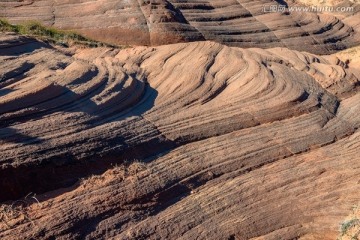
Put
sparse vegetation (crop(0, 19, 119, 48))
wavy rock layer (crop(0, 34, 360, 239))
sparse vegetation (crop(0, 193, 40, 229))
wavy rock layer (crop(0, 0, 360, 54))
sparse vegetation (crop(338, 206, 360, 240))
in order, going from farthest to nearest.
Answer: wavy rock layer (crop(0, 0, 360, 54)) < sparse vegetation (crop(0, 19, 119, 48)) < sparse vegetation (crop(338, 206, 360, 240)) < wavy rock layer (crop(0, 34, 360, 239)) < sparse vegetation (crop(0, 193, 40, 229))

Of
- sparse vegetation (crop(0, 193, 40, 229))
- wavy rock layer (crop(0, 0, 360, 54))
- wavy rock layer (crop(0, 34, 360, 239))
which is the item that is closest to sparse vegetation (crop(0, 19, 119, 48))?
wavy rock layer (crop(0, 34, 360, 239))

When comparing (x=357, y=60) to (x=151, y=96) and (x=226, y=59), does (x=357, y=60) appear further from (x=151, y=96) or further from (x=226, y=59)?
(x=151, y=96)

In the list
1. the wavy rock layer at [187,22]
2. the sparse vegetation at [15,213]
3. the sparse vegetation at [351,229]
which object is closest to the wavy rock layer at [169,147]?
the sparse vegetation at [15,213]

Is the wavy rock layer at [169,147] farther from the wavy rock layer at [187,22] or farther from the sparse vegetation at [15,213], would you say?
the wavy rock layer at [187,22]

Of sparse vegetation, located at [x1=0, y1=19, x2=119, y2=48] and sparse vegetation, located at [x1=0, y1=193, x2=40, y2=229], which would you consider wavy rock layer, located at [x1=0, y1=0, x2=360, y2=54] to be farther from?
sparse vegetation, located at [x1=0, y1=193, x2=40, y2=229]

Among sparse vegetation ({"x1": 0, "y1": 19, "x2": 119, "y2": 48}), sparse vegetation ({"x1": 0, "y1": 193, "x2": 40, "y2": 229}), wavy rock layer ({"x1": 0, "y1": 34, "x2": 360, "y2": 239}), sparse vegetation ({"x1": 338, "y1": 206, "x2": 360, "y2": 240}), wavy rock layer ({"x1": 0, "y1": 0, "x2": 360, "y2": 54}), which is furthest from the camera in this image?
wavy rock layer ({"x1": 0, "y1": 0, "x2": 360, "y2": 54})

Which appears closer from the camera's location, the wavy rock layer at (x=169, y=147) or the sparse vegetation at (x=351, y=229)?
the wavy rock layer at (x=169, y=147)

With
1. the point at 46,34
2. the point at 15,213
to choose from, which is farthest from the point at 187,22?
the point at 15,213
